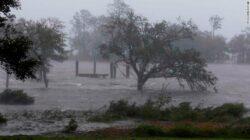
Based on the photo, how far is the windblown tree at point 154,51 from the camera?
49.4 meters

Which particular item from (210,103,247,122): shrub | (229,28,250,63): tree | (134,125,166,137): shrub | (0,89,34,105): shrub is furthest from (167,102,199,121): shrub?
(229,28,250,63): tree

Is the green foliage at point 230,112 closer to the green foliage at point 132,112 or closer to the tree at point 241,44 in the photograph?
the green foliage at point 132,112

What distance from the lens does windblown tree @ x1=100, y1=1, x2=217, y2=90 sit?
49406mm

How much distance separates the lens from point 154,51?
167ft

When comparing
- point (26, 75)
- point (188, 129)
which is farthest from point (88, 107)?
point (26, 75)

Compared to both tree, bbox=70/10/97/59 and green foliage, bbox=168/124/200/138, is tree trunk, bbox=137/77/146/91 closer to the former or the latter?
green foliage, bbox=168/124/200/138

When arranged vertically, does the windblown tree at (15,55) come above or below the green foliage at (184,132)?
above

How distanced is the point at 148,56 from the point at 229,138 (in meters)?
32.1

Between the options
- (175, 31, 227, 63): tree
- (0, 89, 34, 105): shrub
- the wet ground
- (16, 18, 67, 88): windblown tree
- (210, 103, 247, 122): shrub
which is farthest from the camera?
(175, 31, 227, 63): tree

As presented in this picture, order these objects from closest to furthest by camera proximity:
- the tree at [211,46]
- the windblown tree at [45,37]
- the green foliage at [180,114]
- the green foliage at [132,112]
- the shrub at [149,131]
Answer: the shrub at [149,131] → the green foliage at [180,114] → the green foliage at [132,112] → the windblown tree at [45,37] → the tree at [211,46]

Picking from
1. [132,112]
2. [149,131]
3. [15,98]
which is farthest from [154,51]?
[149,131]

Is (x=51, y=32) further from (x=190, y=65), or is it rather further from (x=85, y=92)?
(x=190, y=65)

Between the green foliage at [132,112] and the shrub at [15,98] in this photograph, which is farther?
the shrub at [15,98]

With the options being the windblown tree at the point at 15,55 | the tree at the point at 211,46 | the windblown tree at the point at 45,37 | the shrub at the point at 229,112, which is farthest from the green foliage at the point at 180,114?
the tree at the point at 211,46
